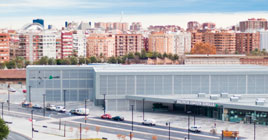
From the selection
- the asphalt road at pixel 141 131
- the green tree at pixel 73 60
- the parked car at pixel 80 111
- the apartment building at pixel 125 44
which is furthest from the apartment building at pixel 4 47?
the asphalt road at pixel 141 131

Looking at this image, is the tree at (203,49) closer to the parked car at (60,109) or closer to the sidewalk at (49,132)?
the parked car at (60,109)

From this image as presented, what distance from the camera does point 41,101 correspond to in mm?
73250

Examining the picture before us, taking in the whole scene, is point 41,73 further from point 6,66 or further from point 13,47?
point 13,47

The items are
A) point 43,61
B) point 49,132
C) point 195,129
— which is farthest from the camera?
point 43,61

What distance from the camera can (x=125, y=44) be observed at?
165 metres

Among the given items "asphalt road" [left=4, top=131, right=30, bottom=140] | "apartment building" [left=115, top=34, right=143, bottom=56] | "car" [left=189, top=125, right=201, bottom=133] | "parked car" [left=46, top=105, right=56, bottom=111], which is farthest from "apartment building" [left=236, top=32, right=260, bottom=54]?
"asphalt road" [left=4, top=131, right=30, bottom=140]

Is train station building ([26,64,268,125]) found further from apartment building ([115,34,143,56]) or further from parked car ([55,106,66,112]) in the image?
apartment building ([115,34,143,56])

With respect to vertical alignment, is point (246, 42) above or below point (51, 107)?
above

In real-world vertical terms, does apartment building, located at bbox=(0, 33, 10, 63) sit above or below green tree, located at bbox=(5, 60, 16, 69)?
above

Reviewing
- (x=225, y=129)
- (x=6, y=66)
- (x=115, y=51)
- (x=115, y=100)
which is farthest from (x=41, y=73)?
(x=115, y=51)

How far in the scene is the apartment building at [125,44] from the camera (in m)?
164

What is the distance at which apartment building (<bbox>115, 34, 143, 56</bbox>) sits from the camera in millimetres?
164375

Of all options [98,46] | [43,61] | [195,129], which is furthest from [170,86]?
[98,46]

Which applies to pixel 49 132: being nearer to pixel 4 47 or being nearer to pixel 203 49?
pixel 4 47
